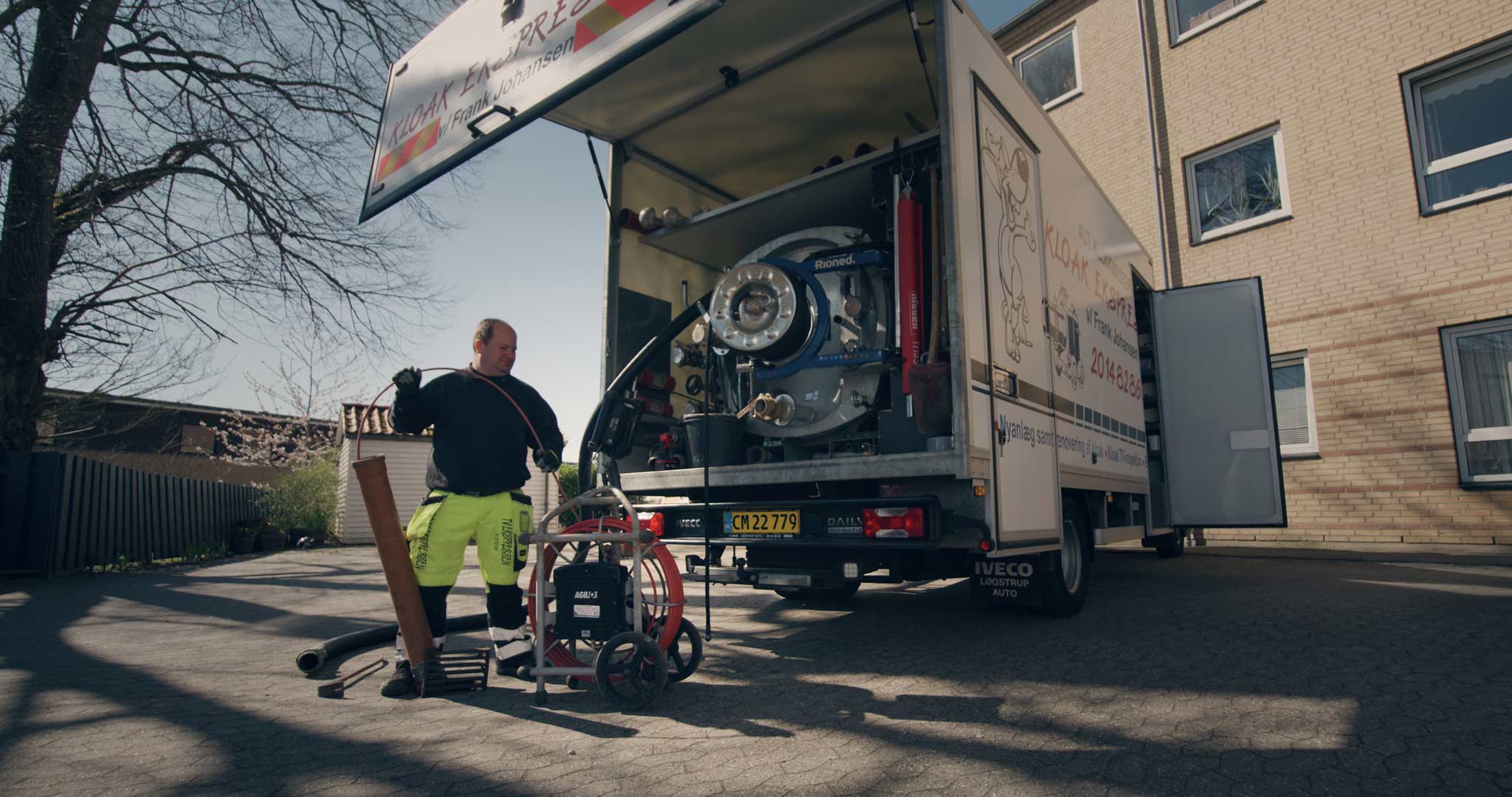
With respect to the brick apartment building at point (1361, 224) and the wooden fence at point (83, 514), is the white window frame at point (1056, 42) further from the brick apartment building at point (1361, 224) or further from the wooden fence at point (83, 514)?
the wooden fence at point (83, 514)

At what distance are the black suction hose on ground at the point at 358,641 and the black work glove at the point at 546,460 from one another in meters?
0.97

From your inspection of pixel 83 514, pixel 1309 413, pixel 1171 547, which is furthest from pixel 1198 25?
pixel 83 514

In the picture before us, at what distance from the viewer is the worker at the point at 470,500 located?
3.82 meters

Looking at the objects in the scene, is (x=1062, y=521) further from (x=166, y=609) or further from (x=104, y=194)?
(x=104, y=194)

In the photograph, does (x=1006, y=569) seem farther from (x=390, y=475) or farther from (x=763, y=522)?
(x=390, y=475)

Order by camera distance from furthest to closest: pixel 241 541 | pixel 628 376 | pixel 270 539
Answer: pixel 270 539 → pixel 241 541 → pixel 628 376

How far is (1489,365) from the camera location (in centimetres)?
938

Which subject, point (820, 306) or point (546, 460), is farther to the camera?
point (820, 306)

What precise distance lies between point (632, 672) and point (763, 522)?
1.13 metres

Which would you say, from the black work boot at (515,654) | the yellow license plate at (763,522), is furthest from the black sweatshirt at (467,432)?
the yellow license plate at (763,522)

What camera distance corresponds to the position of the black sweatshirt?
A: 12.8ft

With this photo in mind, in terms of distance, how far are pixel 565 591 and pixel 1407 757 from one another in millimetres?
3066

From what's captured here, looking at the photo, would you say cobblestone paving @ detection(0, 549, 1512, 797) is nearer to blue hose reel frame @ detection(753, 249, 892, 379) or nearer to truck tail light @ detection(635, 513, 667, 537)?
truck tail light @ detection(635, 513, 667, 537)

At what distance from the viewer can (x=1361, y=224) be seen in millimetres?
10430
